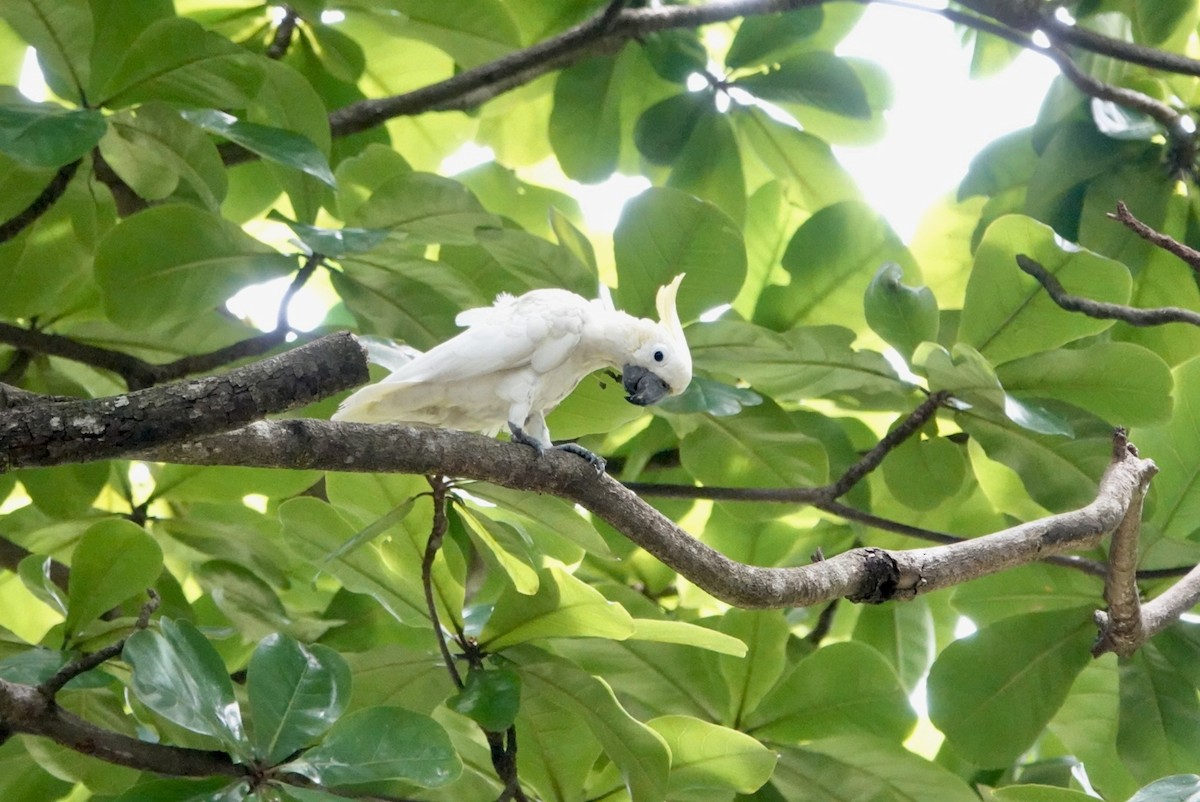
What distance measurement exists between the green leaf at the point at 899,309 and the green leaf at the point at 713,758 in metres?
0.61

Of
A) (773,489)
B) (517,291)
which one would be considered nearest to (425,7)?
(517,291)

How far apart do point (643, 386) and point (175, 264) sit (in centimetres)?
65

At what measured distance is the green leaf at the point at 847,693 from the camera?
154 cm

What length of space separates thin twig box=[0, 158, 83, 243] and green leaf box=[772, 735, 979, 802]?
1259mm

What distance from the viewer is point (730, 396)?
5.01 ft

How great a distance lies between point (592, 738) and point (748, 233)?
3.28 feet

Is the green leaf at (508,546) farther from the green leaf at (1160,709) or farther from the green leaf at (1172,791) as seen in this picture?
the green leaf at (1160,709)

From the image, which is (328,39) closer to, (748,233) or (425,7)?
(425,7)

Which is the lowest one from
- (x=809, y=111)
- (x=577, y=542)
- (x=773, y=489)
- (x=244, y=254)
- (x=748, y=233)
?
(x=577, y=542)

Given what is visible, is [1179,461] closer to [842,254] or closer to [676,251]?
[842,254]

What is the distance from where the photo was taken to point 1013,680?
159cm

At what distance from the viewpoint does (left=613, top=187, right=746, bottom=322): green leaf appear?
157cm

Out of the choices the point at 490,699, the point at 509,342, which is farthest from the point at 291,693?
the point at 509,342

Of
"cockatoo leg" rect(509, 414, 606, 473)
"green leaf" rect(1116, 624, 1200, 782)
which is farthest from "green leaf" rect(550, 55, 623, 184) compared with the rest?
"green leaf" rect(1116, 624, 1200, 782)
